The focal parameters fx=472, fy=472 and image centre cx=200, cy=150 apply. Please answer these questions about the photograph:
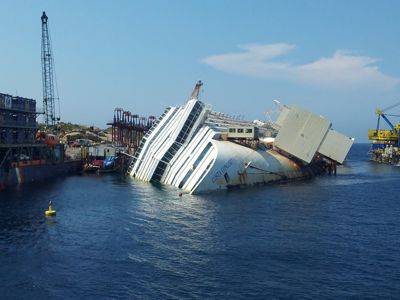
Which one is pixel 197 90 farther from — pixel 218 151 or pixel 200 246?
pixel 200 246

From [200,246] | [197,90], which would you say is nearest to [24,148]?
[197,90]

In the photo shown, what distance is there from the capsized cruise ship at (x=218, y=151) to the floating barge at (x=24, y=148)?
24.4 meters

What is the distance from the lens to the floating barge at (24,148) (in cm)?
11206

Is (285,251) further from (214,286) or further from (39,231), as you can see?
(39,231)

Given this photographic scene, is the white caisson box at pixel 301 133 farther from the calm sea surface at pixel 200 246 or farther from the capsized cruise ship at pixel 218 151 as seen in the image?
the calm sea surface at pixel 200 246

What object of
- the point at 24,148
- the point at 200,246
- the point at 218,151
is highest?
the point at 24,148

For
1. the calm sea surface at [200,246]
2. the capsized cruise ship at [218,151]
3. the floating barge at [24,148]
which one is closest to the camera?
the calm sea surface at [200,246]

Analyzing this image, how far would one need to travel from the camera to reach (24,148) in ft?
415

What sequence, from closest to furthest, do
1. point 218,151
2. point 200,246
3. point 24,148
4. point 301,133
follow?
point 200,246, point 218,151, point 301,133, point 24,148

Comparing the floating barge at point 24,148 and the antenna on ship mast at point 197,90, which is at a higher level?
the antenna on ship mast at point 197,90

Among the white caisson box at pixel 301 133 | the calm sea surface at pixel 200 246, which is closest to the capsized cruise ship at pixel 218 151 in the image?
the white caisson box at pixel 301 133

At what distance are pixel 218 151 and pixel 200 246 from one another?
45.2 m

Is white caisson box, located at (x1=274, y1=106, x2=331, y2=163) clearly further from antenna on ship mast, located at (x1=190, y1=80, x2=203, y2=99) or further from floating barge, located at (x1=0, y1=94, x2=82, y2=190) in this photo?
floating barge, located at (x1=0, y1=94, x2=82, y2=190)

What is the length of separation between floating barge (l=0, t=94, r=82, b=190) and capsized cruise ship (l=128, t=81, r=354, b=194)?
24407 millimetres
